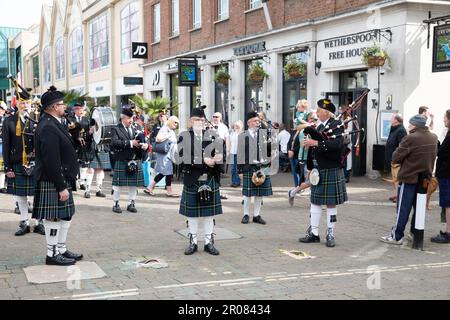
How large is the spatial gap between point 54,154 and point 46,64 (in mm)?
52728

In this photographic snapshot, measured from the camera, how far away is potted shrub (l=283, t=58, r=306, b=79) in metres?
15.2

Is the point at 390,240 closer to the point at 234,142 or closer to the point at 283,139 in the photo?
the point at 234,142

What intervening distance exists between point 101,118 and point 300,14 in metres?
6.58

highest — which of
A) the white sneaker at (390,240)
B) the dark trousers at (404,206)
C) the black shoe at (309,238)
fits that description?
the dark trousers at (404,206)

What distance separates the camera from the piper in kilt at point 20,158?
7.55 metres

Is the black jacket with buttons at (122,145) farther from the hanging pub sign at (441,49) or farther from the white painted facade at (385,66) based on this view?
the hanging pub sign at (441,49)

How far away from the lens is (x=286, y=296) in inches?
190

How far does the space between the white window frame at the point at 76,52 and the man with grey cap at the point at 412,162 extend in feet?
118

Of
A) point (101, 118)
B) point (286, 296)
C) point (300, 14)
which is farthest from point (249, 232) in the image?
point (300, 14)

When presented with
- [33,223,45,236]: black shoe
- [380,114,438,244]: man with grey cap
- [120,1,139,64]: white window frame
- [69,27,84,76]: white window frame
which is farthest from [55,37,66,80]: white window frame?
[380,114,438,244]: man with grey cap

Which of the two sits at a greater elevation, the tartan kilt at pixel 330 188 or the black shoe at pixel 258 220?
the tartan kilt at pixel 330 188

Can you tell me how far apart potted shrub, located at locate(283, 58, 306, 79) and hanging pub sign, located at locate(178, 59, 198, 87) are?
9.68ft

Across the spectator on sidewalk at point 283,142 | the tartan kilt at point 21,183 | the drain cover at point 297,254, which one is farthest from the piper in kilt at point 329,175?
the spectator on sidewalk at point 283,142
